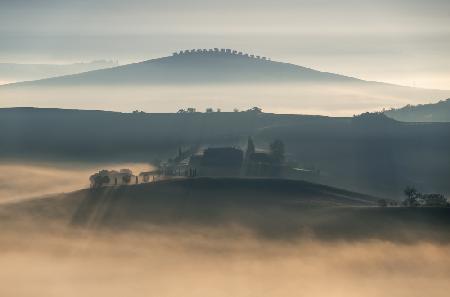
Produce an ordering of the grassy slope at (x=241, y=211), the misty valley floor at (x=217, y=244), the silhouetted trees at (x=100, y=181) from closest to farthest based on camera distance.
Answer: the misty valley floor at (x=217, y=244) → the grassy slope at (x=241, y=211) → the silhouetted trees at (x=100, y=181)

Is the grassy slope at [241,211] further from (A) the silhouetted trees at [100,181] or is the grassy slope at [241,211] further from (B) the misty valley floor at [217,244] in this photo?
(A) the silhouetted trees at [100,181]

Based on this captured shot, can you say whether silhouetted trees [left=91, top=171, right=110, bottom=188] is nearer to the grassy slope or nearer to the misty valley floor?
the misty valley floor

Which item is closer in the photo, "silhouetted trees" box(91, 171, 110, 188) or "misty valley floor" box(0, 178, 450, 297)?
"misty valley floor" box(0, 178, 450, 297)

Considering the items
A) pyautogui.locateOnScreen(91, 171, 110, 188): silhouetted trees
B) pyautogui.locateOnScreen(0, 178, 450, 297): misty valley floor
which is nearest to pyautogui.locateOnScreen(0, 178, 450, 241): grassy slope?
pyautogui.locateOnScreen(0, 178, 450, 297): misty valley floor

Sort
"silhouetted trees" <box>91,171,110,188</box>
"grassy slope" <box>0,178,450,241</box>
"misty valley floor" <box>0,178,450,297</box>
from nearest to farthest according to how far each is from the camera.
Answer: "misty valley floor" <box>0,178,450,297</box>, "grassy slope" <box>0,178,450,241</box>, "silhouetted trees" <box>91,171,110,188</box>

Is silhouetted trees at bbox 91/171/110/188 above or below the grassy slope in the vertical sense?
above

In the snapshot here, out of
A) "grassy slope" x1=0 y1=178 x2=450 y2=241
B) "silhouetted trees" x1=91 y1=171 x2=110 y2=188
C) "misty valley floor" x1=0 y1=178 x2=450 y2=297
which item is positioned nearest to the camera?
"misty valley floor" x1=0 y1=178 x2=450 y2=297

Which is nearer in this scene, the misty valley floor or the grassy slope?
the misty valley floor

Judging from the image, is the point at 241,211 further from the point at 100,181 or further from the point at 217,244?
the point at 100,181

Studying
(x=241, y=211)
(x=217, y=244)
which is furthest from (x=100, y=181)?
(x=217, y=244)

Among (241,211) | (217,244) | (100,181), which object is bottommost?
(217,244)

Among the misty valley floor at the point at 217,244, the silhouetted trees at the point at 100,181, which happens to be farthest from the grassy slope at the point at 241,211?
the silhouetted trees at the point at 100,181

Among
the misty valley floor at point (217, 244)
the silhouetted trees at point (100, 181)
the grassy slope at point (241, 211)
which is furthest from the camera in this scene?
the silhouetted trees at point (100, 181)

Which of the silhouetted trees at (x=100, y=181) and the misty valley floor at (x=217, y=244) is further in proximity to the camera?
the silhouetted trees at (x=100, y=181)
